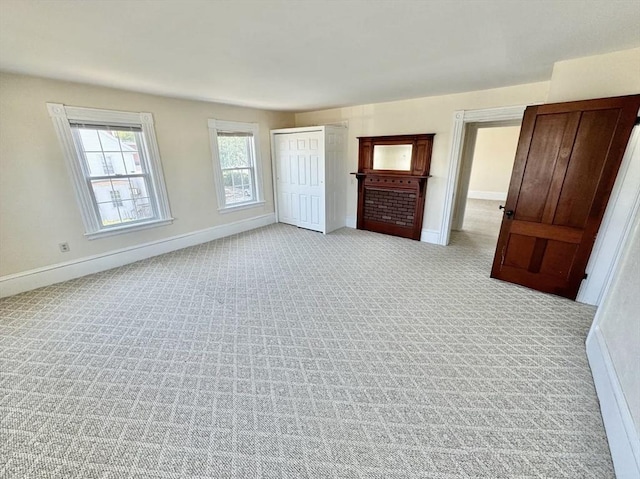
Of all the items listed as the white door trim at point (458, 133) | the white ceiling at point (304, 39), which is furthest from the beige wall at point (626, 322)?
the white door trim at point (458, 133)

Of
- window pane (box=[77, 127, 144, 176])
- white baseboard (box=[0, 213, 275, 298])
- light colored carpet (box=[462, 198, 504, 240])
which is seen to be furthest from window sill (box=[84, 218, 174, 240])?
light colored carpet (box=[462, 198, 504, 240])

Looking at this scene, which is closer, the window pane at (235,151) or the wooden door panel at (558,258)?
the wooden door panel at (558,258)

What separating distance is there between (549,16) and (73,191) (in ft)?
15.7

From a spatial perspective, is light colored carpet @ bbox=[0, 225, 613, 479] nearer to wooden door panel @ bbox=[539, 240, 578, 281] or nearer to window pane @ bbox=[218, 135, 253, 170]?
wooden door panel @ bbox=[539, 240, 578, 281]

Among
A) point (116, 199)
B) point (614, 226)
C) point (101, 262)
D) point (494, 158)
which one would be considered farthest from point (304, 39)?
point (494, 158)

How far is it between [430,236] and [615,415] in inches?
128

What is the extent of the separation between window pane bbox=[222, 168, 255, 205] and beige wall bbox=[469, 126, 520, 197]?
21.4 feet

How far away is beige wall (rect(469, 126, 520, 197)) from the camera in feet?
25.1

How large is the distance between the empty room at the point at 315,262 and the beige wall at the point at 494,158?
14.0 ft

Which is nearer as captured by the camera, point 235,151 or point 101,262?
point 101,262

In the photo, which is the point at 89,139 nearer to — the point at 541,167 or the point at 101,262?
the point at 101,262

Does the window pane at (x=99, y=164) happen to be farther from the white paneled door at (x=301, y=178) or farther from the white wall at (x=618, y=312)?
the white wall at (x=618, y=312)

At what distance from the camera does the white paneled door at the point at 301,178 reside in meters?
4.77

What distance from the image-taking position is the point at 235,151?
482cm
